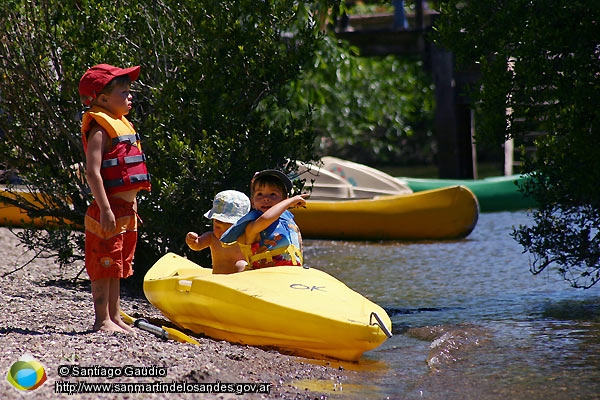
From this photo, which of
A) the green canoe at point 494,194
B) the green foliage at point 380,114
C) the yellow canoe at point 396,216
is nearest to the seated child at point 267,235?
the yellow canoe at point 396,216

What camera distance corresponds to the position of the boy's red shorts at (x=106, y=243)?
5402 millimetres

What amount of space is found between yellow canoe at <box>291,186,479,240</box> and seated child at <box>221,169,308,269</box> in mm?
5865

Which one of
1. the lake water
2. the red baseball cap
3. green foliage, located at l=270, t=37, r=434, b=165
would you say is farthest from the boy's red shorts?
green foliage, located at l=270, t=37, r=434, b=165

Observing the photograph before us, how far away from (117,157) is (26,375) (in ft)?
4.88

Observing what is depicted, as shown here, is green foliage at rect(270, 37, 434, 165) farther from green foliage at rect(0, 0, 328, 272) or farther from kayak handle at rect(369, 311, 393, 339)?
kayak handle at rect(369, 311, 393, 339)

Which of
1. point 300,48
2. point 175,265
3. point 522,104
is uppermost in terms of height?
point 300,48

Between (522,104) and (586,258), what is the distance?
1.24 meters

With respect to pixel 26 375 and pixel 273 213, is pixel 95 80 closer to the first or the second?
pixel 273 213

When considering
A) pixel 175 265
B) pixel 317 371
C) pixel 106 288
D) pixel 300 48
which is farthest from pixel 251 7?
pixel 317 371

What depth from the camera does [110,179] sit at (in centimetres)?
539

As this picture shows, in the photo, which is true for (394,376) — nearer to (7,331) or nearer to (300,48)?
(7,331)

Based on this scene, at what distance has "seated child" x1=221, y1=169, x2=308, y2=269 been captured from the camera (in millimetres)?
5887

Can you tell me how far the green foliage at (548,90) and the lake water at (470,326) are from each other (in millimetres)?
672

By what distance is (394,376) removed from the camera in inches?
211
